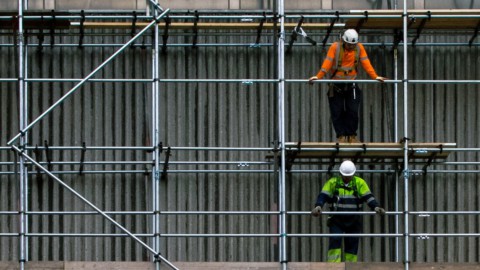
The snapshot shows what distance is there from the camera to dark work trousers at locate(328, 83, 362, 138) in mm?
25031

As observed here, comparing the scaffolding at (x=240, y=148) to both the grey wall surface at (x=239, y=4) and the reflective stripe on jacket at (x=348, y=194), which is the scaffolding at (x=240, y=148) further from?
the reflective stripe on jacket at (x=348, y=194)

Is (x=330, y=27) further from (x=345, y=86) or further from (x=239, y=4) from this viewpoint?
(x=239, y=4)

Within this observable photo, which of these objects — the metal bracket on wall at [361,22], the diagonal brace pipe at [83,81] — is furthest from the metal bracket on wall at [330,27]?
the diagonal brace pipe at [83,81]

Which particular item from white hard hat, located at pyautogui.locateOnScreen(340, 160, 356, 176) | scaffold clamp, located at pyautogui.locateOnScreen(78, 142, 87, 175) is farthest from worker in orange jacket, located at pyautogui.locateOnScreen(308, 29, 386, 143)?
scaffold clamp, located at pyautogui.locateOnScreen(78, 142, 87, 175)

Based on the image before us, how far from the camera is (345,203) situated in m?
24.7

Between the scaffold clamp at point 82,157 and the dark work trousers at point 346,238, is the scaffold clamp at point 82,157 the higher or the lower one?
the higher one

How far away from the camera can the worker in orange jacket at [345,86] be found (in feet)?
81.6

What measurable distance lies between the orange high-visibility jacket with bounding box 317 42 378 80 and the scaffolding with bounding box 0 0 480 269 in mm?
407

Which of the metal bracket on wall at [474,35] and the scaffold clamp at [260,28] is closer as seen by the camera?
the scaffold clamp at [260,28]

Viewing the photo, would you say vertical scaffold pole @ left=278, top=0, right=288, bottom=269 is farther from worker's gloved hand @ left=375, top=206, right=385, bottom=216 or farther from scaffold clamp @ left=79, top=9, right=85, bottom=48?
scaffold clamp @ left=79, top=9, right=85, bottom=48

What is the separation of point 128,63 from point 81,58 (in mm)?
785

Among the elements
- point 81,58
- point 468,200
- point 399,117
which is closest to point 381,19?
point 399,117

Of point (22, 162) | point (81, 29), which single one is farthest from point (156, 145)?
point (81, 29)

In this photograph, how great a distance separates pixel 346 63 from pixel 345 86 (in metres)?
0.38
